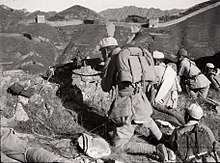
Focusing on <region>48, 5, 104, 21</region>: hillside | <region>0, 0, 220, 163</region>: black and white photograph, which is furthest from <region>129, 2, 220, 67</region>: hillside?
<region>48, 5, 104, 21</region>: hillside

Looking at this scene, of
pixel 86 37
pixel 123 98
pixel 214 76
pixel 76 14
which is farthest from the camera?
pixel 76 14

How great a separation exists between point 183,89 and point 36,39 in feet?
110

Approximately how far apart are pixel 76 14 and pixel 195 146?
5435cm

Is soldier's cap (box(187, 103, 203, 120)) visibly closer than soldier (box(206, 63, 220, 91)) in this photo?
Yes

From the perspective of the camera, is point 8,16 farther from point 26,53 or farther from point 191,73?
point 191,73

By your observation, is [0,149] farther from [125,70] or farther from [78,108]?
[78,108]

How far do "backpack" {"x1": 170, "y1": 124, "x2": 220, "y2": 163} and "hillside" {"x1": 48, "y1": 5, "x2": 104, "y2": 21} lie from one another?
4975 cm

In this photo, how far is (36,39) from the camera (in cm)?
4097

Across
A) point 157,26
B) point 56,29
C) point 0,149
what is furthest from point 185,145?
point 56,29

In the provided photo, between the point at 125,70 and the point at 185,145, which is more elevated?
the point at 125,70

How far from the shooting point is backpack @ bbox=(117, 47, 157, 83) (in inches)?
229

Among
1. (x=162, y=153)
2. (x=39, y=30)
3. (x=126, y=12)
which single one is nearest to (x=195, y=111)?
(x=162, y=153)

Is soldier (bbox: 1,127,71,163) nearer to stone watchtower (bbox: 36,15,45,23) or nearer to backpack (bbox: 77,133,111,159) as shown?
backpack (bbox: 77,133,111,159)

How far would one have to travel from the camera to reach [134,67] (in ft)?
19.1
